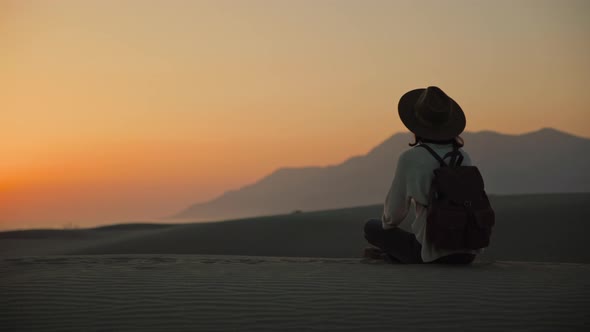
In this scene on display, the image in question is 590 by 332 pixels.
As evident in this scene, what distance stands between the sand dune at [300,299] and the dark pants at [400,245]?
0.16 metres

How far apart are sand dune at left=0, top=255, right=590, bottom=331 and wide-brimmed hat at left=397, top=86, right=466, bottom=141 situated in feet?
4.08

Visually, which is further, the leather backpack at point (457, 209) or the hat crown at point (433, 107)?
the hat crown at point (433, 107)

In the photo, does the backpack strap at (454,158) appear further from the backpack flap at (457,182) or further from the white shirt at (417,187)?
the backpack flap at (457,182)

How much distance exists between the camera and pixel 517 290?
5.70 meters

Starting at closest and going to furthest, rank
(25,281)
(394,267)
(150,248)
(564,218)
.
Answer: (25,281) → (394,267) → (564,218) → (150,248)

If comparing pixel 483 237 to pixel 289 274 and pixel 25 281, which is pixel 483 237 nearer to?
pixel 289 274

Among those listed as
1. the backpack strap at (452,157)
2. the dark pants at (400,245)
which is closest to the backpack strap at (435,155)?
the backpack strap at (452,157)

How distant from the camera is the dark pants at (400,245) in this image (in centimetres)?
686

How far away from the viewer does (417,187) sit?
21.1 feet

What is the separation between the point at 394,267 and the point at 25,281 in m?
3.33

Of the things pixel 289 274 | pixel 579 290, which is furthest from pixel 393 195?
pixel 579 290

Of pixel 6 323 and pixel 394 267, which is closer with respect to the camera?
pixel 6 323

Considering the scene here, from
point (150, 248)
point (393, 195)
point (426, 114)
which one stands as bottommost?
point (150, 248)

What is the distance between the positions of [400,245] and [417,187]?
2.75 feet
